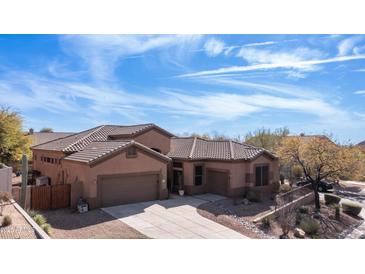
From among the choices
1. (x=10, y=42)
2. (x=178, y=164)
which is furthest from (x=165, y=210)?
(x=10, y=42)

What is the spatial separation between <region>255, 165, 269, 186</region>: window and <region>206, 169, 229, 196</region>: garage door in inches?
102

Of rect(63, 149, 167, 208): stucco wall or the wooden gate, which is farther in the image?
rect(63, 149, 167, 208): stucco wall

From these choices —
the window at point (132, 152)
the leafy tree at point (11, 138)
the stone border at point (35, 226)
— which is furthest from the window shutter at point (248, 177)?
the leafy tree at point (11, 138)

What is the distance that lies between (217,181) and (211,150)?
107 inches

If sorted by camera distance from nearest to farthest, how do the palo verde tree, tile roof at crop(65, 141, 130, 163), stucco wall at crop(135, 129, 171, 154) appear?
tile roof at crop(65, 141, 130, 163)
the palo verde tree
stucco wall at crop(135, 129, 171, 154)

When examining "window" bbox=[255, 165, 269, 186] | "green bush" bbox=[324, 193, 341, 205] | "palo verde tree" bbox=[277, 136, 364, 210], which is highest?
"palo verde tree" bbox=[277, 136, 364, 210]

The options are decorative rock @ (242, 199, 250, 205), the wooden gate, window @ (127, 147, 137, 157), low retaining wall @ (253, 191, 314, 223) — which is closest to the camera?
the wooden gate

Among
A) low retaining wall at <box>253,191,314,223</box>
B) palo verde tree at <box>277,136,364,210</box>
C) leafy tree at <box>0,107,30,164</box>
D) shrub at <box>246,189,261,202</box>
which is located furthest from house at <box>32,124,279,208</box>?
palo verde tree at <box>277,136,364,210</box>

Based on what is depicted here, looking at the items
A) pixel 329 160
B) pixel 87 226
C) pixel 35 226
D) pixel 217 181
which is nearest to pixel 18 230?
pixel 35 226

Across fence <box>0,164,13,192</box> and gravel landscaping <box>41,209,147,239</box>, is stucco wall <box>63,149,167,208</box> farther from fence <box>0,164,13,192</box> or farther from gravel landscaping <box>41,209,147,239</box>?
fence <box>0,164,13,192</box>

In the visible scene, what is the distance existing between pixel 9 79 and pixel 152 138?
10841 millimetres

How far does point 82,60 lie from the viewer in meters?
17.3

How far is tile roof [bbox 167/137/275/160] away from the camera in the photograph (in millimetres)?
21453
